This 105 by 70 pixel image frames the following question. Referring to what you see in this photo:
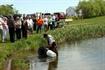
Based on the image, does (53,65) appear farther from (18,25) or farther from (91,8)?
(91,8)

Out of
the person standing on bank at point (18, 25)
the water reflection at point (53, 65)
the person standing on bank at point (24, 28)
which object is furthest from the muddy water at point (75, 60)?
the person standing on bank at point (18, 25)

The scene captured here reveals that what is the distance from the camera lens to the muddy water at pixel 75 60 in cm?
2525

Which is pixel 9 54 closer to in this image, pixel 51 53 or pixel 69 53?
pixel 51 53

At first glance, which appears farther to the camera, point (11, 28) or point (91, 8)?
point (91, 8)

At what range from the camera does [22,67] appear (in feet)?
78.0

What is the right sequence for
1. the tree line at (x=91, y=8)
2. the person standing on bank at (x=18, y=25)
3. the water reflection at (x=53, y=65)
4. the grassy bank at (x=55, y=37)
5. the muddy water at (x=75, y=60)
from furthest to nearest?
1. the tree line at (x=91, y=8)
2. the person standing on bank at (x=18, y=25)
3. the grassy bank at (x=55, y=37)
4. the muddy water at (x=75, y=60)
5. the water reflection at (x=53, y=65)

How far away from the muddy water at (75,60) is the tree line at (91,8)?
174 ft

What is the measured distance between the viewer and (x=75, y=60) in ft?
92.5

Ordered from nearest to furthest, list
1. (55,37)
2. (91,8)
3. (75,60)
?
(75,60)
(55,37)
(91,8)

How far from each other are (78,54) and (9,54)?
571cm

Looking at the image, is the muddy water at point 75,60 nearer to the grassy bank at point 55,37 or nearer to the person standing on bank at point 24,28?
the grassy bank at point 55,37

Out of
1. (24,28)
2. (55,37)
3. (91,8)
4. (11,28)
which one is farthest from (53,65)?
(91,8)

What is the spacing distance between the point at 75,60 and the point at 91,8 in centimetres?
6450

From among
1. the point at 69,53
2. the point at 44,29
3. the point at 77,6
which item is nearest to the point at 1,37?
the point at 69,53
